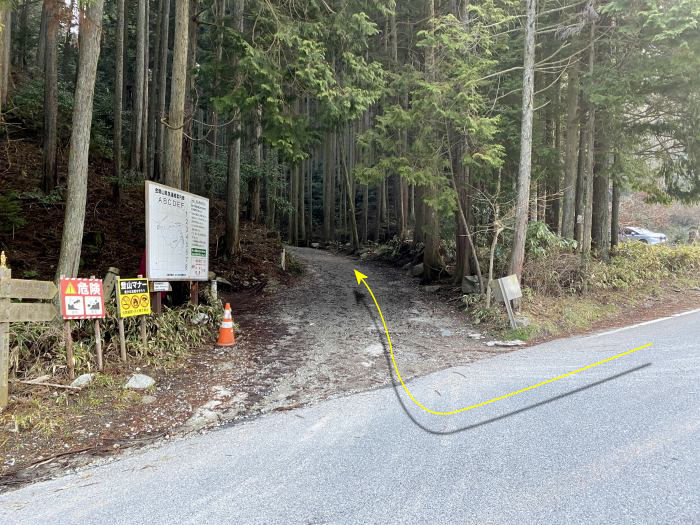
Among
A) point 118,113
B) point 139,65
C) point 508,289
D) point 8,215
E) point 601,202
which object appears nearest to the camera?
point 508,289

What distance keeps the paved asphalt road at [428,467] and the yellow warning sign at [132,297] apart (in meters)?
2.76

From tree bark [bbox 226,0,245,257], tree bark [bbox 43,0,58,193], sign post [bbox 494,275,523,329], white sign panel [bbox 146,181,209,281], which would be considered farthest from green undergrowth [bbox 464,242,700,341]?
tree bark [bbox 43,0,58,193]

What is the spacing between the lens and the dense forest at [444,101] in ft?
28.0

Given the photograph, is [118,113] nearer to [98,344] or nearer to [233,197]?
[233,197]

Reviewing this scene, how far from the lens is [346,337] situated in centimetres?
861

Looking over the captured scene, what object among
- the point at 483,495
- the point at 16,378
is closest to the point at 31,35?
the point at 16,378

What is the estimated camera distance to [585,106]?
12.7m

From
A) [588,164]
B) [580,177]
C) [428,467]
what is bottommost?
[428,467]

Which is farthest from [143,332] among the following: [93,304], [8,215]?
[8,215]

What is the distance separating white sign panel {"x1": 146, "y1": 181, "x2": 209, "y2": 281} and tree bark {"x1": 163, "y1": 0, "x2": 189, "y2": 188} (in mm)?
859

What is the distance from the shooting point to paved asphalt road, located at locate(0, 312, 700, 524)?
2.86 m

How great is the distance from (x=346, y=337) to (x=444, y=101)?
583cm

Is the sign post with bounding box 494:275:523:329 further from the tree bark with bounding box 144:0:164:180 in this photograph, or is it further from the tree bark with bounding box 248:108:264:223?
the tree bark with bounding box 144:0:164:180

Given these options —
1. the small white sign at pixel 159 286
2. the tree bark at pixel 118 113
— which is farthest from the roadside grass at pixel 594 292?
the tree bark at pixel 118 113
